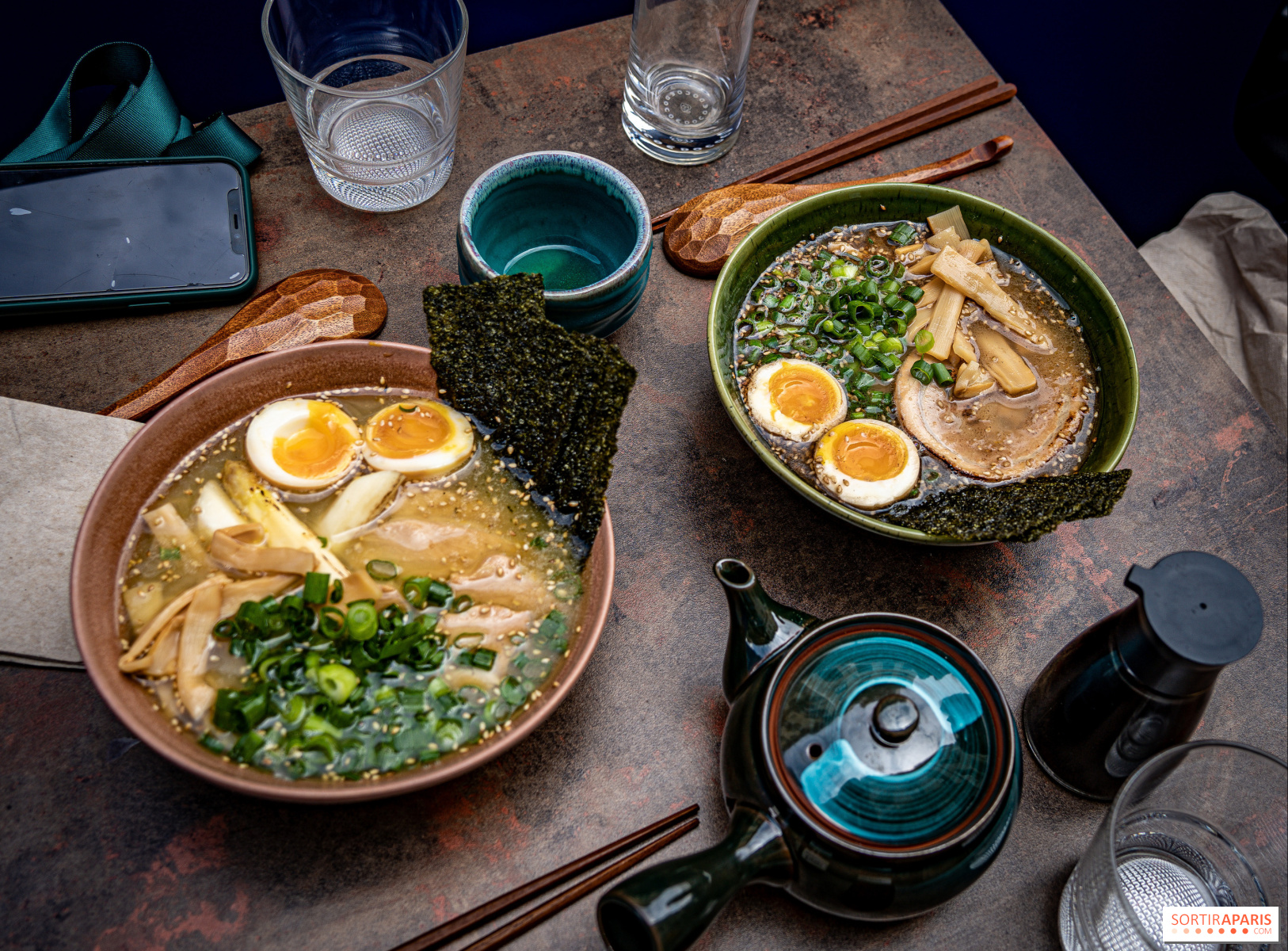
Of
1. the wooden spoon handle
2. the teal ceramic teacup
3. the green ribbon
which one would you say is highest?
the green ribbon

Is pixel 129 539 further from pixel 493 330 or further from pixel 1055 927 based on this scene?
pixel 1055 927

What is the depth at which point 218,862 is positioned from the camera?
4.55ft

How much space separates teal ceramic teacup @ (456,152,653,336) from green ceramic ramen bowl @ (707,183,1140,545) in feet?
0.65

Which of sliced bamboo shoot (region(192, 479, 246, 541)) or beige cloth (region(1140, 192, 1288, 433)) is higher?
sliced bamboo shoot (region(192, 479, 246, 541))

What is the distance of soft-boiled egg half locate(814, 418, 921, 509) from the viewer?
1.66 metres

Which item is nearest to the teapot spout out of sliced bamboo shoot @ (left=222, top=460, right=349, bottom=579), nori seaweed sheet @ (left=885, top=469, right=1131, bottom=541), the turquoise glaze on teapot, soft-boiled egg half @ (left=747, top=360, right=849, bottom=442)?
the turquoise glaze on teapot

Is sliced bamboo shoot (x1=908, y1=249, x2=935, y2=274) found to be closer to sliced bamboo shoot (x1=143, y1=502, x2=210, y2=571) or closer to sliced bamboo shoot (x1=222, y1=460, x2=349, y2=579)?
sliced bamboo shoot (x1=222, y1=460, x2=349, y2=579)

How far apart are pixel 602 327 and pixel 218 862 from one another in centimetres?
113

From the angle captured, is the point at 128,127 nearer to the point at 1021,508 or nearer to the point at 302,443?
the point at 302,443

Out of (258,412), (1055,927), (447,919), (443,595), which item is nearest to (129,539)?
(258,412)

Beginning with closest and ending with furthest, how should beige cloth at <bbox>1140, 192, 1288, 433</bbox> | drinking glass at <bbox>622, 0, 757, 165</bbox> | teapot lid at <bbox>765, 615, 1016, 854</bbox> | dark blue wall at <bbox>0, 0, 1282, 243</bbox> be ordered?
1. teapot lid at <bbox>765, 615, 1016, 854</bbox>
2. drinking glass at <bbox>622, 0, 757, 165</bbox>
3. dark blue wall at <bbox>0, 0, 1282, 243</bbox>
4. beige cloth at <bbox>1140, 192, 1288, 433</bbox>

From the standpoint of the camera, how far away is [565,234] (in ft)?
6.27

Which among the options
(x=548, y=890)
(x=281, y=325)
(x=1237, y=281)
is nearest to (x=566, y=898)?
(x=548, y=890)

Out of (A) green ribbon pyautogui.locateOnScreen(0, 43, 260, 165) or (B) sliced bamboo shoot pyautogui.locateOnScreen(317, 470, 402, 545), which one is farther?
(A) green ribbon pyautogui.locateOnScreen(0, 43, 260, 165)
